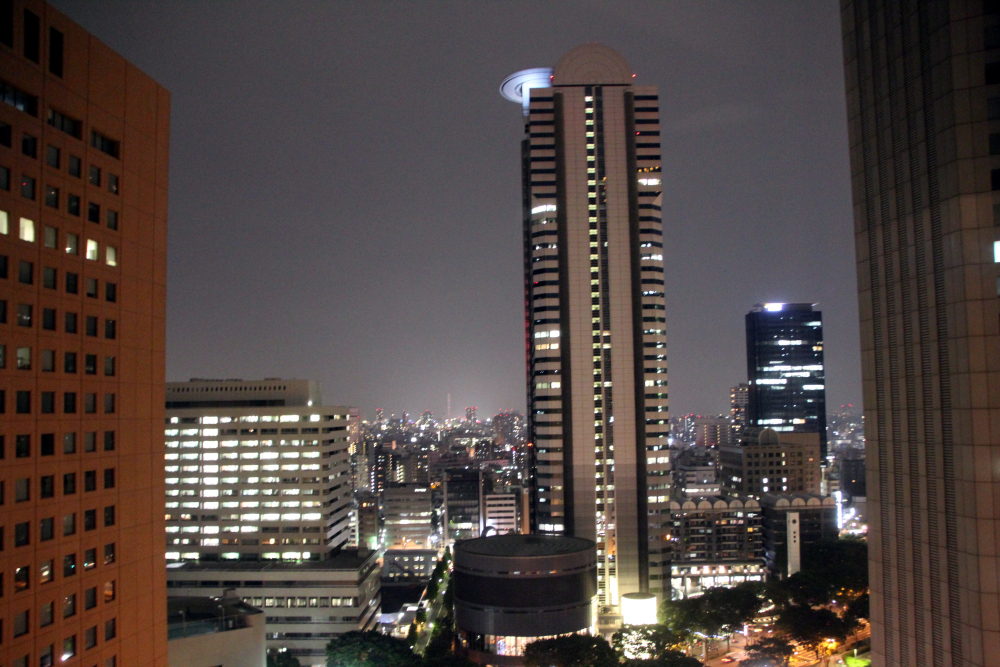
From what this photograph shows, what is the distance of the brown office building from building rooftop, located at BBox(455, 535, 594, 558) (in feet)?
130

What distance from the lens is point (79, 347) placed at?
79.9 ft

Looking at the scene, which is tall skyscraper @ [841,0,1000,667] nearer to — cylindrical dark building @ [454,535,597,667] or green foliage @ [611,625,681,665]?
green foliage @ [611,625,681,665]

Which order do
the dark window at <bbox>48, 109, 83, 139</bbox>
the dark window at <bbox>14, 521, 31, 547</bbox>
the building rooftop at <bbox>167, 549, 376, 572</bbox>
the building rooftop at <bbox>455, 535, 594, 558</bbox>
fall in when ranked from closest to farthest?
the dark window at <bbox>14, 521, 31, 547</bbox>
the dark window at <bbox>48, 109, 83, 139</bbox>
the building rooftop at <bbox>455, 535, 594, 558</bbox>
the building rooftop at <bbox>167, 549, 376, 572</bbox>

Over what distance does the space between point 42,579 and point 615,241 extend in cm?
6754

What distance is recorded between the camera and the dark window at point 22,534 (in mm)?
21641

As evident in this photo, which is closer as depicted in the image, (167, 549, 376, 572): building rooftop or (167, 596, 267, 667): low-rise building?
(167, 596, 267, 667): low-rise building

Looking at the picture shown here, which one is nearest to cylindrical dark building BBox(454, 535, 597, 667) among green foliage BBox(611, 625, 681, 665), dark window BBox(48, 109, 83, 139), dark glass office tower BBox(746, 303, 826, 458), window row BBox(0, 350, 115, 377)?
green foliage BBox(611, 625, 681, 665)

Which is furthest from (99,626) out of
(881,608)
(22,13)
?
(881,608)

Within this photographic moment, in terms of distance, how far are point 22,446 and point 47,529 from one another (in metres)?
2.78

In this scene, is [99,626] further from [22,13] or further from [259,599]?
[259,599]

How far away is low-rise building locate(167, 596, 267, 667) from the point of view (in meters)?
39.0

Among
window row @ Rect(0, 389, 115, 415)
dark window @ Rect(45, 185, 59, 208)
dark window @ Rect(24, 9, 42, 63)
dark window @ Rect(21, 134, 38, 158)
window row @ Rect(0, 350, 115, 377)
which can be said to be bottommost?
window row @ Rect(0, 389, 115, 415)

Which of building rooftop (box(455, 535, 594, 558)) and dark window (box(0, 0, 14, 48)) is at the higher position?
dark window (box(0, 0, 14, 48))

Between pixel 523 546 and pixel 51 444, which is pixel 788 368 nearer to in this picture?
pixel 523 546
